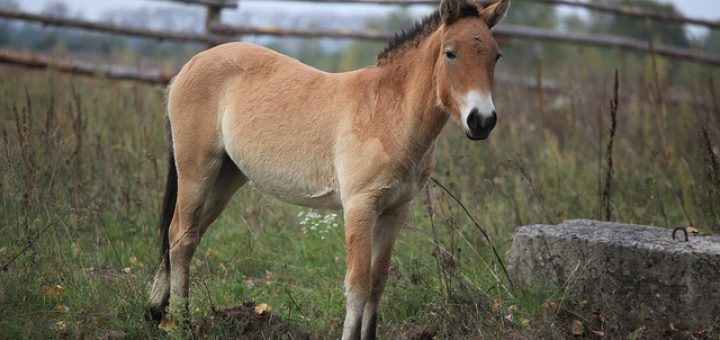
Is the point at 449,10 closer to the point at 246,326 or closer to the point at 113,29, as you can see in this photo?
the point at 246,326

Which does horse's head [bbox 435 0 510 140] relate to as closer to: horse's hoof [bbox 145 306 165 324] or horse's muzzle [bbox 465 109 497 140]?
horse's muzzle [bbox 465 109 497 140]

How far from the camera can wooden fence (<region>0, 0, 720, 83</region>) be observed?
8875 mm

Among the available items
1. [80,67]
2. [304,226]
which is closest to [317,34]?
[80,67]

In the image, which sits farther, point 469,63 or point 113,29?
point 113,29

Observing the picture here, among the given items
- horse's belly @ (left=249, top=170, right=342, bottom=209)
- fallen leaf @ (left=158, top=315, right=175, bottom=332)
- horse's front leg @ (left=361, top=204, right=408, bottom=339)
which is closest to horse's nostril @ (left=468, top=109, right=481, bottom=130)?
horse's front leg @ (left=361, top=204, right=408, bottom=339)

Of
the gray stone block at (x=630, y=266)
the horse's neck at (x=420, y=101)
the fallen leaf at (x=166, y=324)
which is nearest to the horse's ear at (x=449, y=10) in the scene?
the horse's neck at (x=420, y=101)

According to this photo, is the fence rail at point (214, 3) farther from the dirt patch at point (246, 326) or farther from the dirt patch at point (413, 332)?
the dirt patch at point (413, 332)

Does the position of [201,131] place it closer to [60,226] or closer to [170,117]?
[170,117]

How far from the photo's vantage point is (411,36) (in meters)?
3.88

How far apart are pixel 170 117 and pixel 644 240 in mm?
2915

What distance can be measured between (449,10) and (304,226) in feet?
9.11

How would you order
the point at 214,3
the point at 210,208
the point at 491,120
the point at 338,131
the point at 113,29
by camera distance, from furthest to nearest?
the point at 214,3 → the point at 113,29 → the point at 210,208 → the point at 338,131 → the point at 491,120

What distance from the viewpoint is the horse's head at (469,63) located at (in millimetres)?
3240

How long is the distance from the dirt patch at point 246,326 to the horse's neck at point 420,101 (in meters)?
1.24
